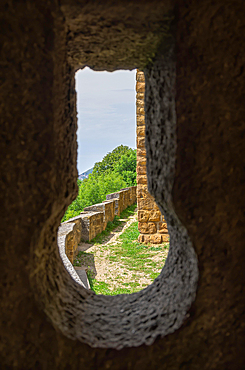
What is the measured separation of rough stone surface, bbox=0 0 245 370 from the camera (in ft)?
3.46

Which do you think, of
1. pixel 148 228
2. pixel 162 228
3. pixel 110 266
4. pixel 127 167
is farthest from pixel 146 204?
pixel 127 167

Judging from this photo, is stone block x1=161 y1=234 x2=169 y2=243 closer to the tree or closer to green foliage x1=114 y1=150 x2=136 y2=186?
green foliage x1=114 y1=150 x2=136 y2=186

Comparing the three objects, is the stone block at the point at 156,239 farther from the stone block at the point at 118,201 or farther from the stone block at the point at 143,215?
the stone block at the point at 118,201

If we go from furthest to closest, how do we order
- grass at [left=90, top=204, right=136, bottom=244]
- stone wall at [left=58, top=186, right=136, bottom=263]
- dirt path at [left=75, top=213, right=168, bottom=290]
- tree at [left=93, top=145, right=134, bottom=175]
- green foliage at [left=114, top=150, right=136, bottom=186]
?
tree at [left=93, top=145, right=134, bottom=175]
green foliage at [left=114, top=150, right=136, bottom=186]
grass at [left=90, top=204, right=136, bottom=244]
stone wall at [left=58, top=186, right=136, bottom=263]
dirt path at [left=75, top=213, right=168, bottom=290]

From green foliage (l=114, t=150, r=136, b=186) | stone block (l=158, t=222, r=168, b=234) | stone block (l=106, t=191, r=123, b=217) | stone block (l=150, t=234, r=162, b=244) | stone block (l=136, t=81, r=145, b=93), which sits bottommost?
stone block (l=150, t=234, r=162, b=244)

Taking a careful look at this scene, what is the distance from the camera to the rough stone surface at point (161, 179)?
1.05 metres

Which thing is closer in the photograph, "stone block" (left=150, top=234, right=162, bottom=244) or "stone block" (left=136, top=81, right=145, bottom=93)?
"stone block" (left=136, top=81, right=145, bottom=93)

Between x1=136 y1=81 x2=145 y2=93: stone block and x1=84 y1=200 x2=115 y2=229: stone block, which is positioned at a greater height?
x1=136 y1=81 x2=145 y2=93: stone block

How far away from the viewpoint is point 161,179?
125 cm

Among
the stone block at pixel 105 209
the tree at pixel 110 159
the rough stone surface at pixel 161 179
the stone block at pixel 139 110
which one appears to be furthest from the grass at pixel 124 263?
the tree at pixel 110 159

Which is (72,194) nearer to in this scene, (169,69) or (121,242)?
(169,69)

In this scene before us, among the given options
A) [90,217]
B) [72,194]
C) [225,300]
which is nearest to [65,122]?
[72,194]

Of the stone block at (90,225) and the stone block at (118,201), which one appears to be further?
the stone block at (118,201)

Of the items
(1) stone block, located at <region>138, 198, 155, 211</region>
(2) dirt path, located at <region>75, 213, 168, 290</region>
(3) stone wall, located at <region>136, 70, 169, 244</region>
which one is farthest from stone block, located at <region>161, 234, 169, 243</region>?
(1) stone block, located at <region>138, 198, 155, 211</region>
